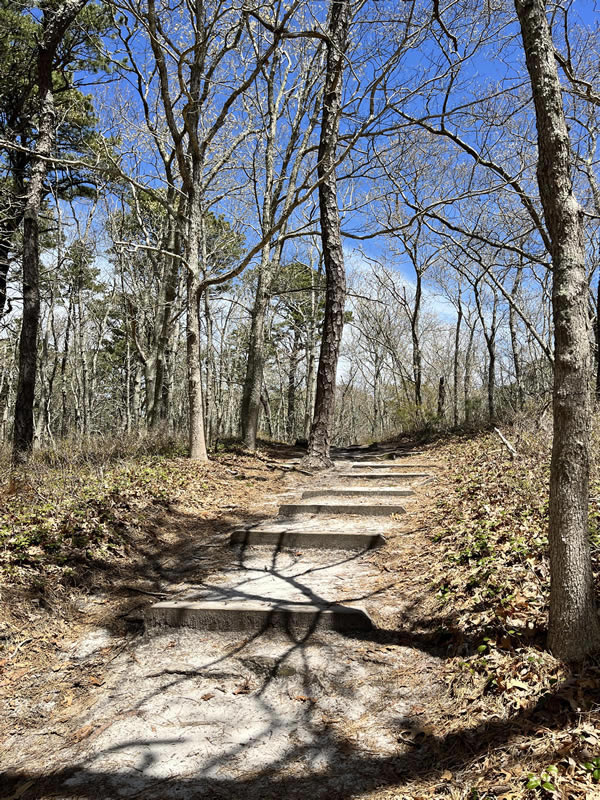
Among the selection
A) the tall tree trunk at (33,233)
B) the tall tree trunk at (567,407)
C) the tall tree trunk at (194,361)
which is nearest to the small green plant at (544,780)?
the tall tree trunk at (567,407)

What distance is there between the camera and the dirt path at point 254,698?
2.43m

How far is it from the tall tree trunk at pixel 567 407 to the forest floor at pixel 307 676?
0.78ft

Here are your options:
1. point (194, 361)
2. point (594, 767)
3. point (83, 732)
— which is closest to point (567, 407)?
point (594, 767)

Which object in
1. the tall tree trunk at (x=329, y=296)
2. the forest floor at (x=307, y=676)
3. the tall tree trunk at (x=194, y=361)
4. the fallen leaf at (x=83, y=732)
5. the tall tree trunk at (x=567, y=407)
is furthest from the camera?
the tall tree trunk at (x=329, y=296)

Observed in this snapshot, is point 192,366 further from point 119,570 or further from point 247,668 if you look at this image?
point 247,668

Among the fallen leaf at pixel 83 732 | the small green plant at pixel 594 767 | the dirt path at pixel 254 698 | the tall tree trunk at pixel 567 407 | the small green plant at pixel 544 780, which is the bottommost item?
A: the fallen leaf at pixel 83 732

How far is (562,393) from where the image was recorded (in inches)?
107

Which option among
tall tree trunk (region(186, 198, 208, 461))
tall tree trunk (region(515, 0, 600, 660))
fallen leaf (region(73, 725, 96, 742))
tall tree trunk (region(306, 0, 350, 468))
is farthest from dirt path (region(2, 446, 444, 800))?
tall tree trunk (region(306, 0, 350, 468))

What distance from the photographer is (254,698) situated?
3.03m

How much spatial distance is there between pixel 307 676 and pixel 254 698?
357 millimetres

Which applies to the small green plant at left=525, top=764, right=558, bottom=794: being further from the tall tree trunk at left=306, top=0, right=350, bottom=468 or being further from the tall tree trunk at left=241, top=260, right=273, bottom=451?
the tall tree trunk at left=241, top=260, right=273, bottom=451

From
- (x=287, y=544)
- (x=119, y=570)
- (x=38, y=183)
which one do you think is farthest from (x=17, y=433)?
(x=287, y=544)

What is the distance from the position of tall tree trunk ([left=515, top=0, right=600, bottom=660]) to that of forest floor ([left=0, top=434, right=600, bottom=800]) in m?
0.24

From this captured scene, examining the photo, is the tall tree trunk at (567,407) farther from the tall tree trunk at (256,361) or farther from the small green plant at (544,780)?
the tall tree trunk at (256,361)
